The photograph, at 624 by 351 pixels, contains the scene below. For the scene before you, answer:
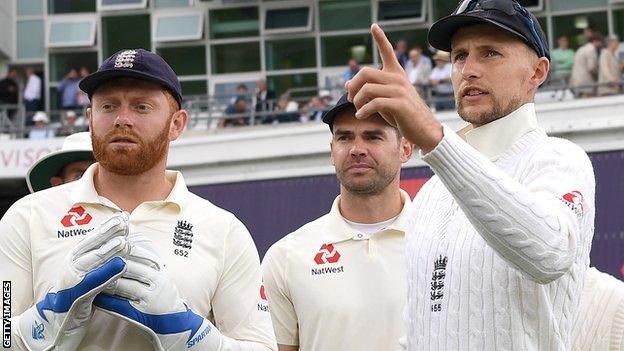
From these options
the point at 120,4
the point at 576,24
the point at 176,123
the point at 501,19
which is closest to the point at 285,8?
the point at 120,4

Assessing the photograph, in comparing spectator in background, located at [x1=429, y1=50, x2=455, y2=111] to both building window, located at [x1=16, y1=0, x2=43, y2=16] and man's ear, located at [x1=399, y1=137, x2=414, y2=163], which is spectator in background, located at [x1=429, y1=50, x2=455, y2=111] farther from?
man's ear, located at [x1=399, y1=137, x2=414, y2=163]

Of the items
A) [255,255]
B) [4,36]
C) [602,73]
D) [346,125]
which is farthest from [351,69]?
[255,255]

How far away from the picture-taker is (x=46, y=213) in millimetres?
4453

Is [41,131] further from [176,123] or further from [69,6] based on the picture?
[176,123]

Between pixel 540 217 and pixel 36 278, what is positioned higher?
pixel 540 217

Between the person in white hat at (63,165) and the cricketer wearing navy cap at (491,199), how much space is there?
2.04 metres

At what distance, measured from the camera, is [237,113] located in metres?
21.8

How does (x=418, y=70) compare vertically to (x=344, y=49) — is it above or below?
below

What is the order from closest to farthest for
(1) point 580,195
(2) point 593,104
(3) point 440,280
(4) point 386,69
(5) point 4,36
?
(4) point 386,69, (1) point 580,195, (3) point 440,280, (2) point 593,104, (5) point 4,36

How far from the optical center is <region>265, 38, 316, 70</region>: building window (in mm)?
25828

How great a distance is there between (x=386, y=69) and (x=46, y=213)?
1530 mm

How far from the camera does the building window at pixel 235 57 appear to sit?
2620cm

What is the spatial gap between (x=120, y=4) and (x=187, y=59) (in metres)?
1.91

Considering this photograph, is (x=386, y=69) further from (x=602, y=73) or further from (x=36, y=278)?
(x=602, y=73)
